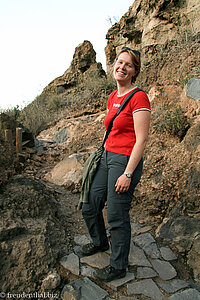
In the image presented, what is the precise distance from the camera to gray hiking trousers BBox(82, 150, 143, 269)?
1.93 m

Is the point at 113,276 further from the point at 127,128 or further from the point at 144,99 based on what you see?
the point at 144,99

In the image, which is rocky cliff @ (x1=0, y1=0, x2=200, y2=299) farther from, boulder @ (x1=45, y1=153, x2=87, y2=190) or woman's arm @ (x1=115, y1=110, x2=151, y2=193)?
woman's arm @ (x1=115, y1=110, x2=151, y2=193)

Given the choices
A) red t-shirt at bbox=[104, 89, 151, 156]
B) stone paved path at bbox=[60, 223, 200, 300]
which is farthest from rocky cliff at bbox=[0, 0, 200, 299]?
red t-shirt at bbox=[104, 89, 151, 156]

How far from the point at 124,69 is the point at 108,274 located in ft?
6.18

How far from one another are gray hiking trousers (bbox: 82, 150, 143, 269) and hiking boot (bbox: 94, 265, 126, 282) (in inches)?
2.5

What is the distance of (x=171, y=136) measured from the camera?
418cm

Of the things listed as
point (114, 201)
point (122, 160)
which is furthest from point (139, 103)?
point (114, 201)

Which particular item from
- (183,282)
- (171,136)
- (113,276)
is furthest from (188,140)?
(113,276)

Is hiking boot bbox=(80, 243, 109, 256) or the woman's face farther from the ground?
the woman's face

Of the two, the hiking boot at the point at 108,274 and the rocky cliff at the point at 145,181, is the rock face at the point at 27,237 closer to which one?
the rocky cliff at the point at 145,181

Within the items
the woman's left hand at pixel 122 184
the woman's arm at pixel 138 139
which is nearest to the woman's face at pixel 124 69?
the woman's arm at pixel 138 139

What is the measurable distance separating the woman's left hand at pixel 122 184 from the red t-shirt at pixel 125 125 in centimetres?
22

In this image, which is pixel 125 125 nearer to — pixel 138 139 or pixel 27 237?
pixel 138 139

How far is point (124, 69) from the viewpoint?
1.97 metres
